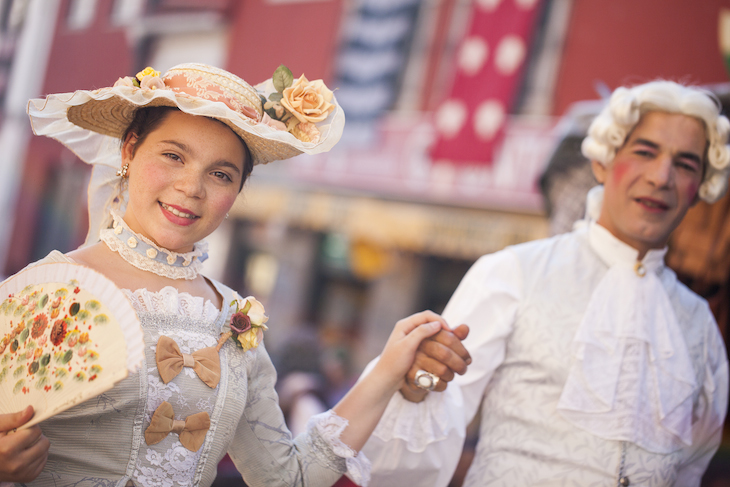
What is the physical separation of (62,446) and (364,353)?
7.22 metres

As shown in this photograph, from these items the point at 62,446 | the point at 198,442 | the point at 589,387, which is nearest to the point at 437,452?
the point at 589,387

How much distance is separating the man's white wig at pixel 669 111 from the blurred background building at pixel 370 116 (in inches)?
112

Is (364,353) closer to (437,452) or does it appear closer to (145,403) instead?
(437,452)

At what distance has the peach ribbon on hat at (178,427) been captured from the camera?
4.53ft

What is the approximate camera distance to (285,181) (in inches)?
373

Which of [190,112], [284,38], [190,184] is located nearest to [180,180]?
[190,184]

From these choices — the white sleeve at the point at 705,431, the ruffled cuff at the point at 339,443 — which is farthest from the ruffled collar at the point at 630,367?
the ruffled cuff at the point at 339,443

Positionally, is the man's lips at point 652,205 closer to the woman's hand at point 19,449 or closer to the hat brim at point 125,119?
the hat brim at point 125,119

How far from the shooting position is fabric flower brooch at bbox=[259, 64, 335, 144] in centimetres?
163

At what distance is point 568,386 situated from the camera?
1952mm

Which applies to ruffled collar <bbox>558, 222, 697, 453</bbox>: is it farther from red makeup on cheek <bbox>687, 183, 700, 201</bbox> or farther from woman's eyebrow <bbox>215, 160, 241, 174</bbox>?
woman's eyebrow <bbox>215, 160, 241, 174</bbox>

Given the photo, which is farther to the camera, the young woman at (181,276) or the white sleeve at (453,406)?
the white sleeve at (453,406)

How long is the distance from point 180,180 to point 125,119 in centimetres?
29

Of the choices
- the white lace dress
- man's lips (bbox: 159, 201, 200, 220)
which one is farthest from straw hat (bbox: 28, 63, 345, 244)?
the white lace dress
